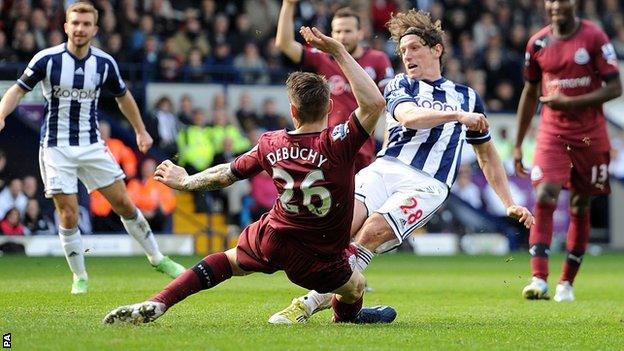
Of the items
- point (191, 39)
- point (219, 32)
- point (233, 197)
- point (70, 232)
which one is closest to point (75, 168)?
point (70, 232)

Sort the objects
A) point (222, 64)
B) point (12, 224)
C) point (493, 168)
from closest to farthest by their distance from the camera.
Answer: point (493, 168) < point (12, 224) < point (222, 64)

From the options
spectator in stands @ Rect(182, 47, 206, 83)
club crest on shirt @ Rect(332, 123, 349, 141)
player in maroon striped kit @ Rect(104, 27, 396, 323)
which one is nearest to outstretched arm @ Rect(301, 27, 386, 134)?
player in maroon striped kit @ Rect(104, 27, 396, 323)

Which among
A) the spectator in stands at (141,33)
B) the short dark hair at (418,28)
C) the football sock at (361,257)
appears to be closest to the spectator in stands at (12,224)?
the spectator in stands at (141,33)

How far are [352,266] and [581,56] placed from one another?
396cm

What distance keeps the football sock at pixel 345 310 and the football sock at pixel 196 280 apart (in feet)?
2.80

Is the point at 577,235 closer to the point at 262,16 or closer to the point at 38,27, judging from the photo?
the point at 38,27

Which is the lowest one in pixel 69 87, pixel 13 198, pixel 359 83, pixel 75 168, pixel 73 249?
pixel 13 198

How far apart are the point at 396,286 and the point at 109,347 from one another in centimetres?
659

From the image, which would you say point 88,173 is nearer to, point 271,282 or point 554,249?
point 271,282

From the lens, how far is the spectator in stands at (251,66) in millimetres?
21859

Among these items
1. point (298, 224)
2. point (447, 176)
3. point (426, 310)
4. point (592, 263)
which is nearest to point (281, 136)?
point (298, 224)

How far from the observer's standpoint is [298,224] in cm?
767

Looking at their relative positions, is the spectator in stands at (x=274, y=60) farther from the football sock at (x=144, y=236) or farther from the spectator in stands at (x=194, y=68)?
the football sock at (x=144, y=236)

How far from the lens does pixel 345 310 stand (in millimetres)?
8266
